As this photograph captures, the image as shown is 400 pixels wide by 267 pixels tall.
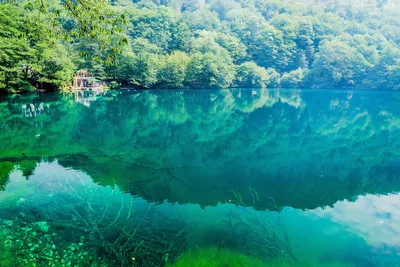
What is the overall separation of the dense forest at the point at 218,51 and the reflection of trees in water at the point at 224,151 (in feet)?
35.6

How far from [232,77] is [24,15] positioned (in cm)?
4763

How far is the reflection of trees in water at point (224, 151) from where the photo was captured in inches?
384

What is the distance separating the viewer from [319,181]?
1077 centimetres

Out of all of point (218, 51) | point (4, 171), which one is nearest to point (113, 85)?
point (218, 51)

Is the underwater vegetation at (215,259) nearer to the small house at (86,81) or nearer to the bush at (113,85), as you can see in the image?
the small house at (86,81)

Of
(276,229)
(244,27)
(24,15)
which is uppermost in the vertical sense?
(244,27)

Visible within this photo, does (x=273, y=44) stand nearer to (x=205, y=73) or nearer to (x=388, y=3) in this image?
(x=205, y=73)

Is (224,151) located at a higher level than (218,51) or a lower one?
lower

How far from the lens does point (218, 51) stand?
241 ft

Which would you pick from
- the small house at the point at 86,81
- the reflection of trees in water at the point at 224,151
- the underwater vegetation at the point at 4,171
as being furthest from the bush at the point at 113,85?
the underwater vegetation at the point at 4,171

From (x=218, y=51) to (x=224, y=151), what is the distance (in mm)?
63511

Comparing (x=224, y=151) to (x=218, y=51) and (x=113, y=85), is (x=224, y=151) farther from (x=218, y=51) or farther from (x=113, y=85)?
(x=218, y=51)

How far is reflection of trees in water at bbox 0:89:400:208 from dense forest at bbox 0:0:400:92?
10853 mm

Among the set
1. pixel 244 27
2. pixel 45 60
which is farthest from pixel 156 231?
pixel 244 27
